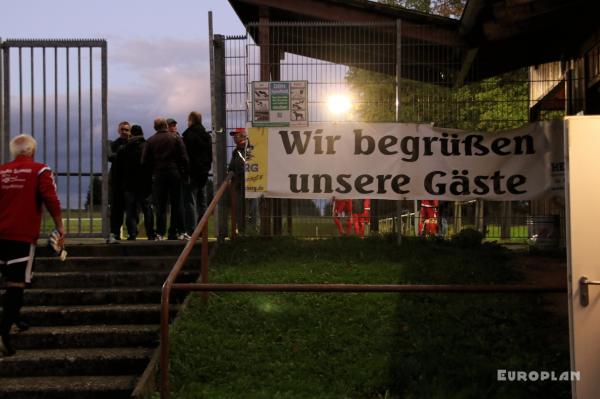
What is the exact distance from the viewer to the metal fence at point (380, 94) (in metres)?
10.2

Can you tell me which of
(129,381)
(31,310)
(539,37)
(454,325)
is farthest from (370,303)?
(539,37)

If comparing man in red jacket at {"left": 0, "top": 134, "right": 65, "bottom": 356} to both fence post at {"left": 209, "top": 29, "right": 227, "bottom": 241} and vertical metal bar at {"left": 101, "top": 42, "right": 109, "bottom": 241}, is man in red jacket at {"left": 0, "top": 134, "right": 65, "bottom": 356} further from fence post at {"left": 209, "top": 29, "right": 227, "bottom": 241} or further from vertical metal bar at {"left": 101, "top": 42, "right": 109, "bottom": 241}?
fence post at {"left": 209, "top": 29, "right": 227, "bottom": 241}

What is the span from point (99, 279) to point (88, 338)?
1.34 metres

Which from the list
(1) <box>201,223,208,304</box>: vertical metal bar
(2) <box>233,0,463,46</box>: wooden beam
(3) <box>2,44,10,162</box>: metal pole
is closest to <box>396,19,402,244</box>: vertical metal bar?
(2) <box>233,0,463,46</box>: wooden beam

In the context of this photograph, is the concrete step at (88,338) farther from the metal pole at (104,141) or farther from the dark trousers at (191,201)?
the dark trousers at (191,201)

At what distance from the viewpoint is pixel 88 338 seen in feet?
24.0

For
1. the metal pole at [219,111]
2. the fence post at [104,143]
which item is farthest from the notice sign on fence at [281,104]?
the fence post at [104,143]

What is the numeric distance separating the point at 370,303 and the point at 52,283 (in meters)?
3.71

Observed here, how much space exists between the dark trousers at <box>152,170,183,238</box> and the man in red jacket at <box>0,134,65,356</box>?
10.7 feet

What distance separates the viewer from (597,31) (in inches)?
418

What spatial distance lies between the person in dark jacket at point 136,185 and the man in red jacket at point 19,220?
11.6 feet

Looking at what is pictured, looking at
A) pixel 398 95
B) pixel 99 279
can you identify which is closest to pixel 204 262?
pixel 99 279

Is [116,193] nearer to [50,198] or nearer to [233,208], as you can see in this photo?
[233,208]

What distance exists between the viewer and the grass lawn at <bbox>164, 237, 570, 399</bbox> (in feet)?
20.5
